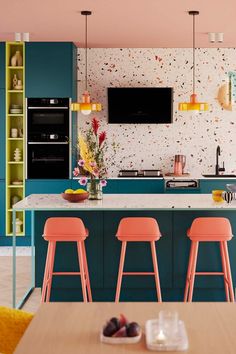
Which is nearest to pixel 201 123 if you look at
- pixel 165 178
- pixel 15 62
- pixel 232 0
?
pixel 165 178

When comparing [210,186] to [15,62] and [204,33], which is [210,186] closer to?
[204,33]

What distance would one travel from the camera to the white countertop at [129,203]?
4.88 meters

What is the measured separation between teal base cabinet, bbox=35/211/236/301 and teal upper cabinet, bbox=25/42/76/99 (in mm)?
3055

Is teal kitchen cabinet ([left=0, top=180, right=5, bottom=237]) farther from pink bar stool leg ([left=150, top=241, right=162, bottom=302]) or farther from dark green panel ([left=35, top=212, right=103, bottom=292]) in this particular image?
pink bar stool leg ([left=150, top=241, right=162, bottom=302])

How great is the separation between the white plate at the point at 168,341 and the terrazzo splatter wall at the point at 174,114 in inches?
256

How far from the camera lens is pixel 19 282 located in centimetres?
622

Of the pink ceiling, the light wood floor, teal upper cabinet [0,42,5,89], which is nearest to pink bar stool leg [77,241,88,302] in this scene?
the light wood floor

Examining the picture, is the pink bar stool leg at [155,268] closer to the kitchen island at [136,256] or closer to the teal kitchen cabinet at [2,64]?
the kitchen island at [136,256]

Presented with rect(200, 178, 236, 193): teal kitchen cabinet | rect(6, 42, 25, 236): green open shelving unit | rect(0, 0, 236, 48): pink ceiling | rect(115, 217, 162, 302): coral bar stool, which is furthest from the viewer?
rect(6, 42, 25, 236): green open shelving unit

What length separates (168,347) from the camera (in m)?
2.03

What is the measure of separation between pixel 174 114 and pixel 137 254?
3.73 m

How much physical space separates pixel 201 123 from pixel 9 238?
298 centimetres

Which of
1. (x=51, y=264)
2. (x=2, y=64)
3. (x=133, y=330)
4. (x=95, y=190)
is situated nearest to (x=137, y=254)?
(x=95, y=190)

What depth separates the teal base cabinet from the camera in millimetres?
5293
